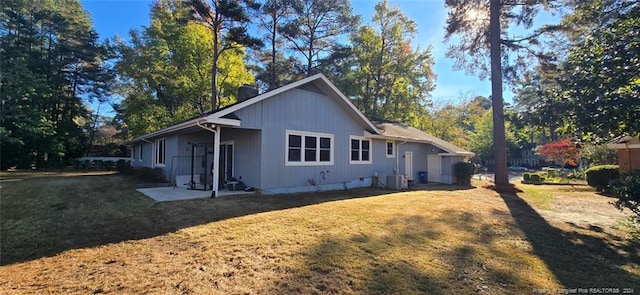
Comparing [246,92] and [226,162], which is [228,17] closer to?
[246,92]

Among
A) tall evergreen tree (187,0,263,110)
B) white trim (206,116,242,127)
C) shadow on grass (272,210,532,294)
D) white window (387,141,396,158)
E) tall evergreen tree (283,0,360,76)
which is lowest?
shadow on grass (272,210,532,294)

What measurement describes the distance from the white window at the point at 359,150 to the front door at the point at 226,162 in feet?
17.0

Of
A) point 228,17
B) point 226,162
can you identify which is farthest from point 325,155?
point 228,17

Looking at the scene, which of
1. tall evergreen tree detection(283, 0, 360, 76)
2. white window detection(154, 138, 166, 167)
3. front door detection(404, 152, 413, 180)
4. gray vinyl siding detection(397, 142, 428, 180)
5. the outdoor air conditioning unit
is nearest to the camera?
the outdoor air conditioning unit

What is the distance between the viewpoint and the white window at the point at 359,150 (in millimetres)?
13625

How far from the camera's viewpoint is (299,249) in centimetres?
452

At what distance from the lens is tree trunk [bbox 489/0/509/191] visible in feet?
43.8

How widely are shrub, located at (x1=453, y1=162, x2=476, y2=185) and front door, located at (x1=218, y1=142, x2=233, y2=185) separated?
12473 millimetres

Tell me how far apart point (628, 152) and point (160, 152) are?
2219 centimetres

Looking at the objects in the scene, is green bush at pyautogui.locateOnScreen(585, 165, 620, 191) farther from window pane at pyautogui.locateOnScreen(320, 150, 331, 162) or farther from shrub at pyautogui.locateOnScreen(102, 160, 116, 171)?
shrub at pyautogui.locateOnScreen(102, 160, 116, 171)

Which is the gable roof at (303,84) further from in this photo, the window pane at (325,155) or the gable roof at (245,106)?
the window pane at (325,155)

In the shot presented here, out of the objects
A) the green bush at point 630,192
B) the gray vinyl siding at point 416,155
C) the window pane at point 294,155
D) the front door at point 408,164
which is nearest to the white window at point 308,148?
the window pane at point 294,155

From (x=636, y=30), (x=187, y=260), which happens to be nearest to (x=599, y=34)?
(x=636, y=30)

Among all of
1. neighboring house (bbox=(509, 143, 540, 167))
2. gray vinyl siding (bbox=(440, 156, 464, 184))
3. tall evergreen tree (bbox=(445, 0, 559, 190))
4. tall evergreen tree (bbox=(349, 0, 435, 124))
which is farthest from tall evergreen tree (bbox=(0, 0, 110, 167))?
neighboring house (bbox=(509, 143, 540, 167))
